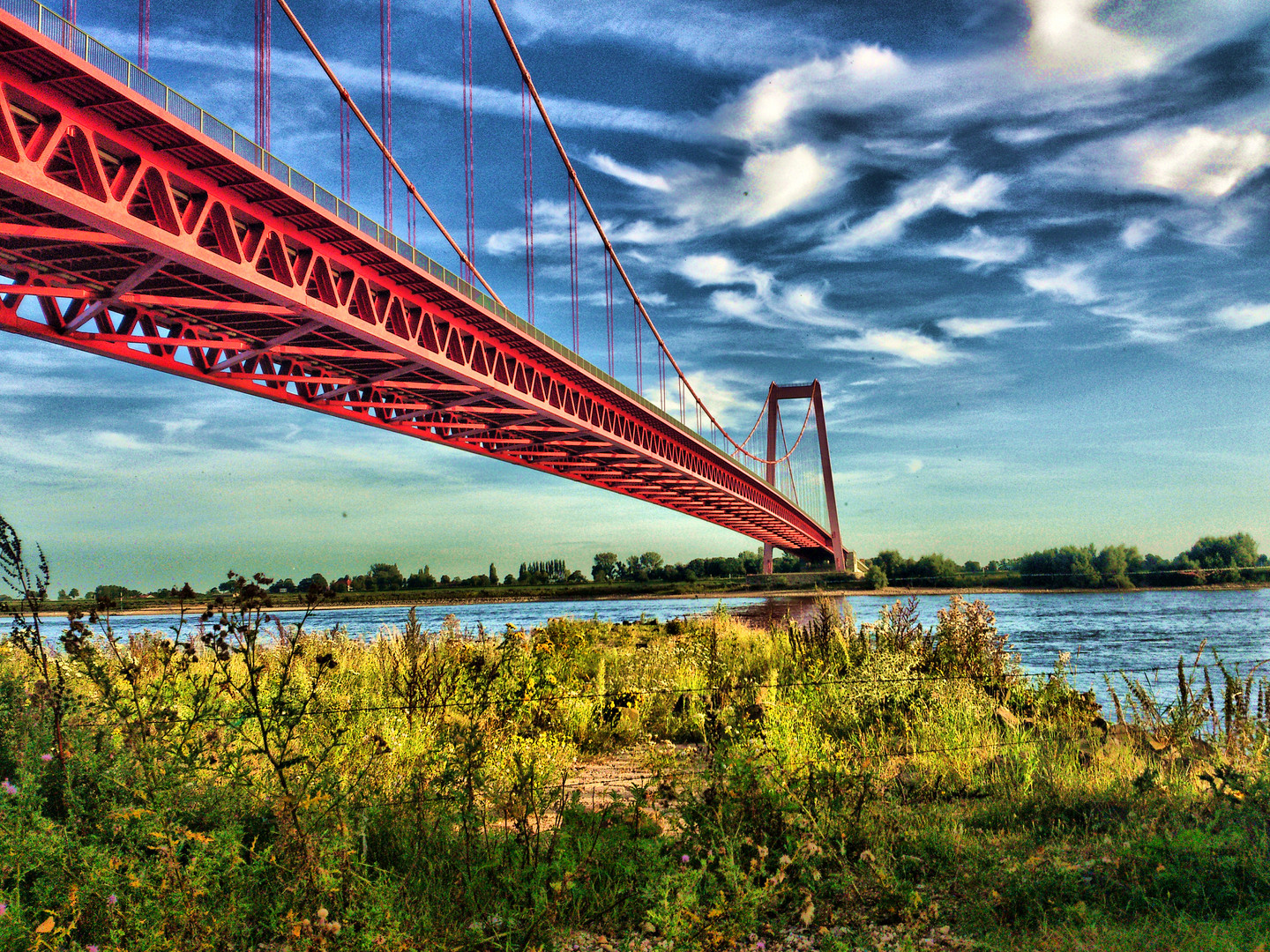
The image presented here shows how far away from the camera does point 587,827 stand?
178 inches

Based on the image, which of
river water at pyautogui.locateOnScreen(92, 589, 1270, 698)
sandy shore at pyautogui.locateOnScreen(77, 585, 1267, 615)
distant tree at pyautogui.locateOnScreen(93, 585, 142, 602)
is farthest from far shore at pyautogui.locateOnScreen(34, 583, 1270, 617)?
distant tree at pyautogui.locateOnScreen(93, 585, 142, 602)

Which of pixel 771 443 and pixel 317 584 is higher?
pixel 771 443

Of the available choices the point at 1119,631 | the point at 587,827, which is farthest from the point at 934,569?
the point at 587,827

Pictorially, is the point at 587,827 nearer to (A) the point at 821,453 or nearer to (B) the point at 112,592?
(B) the point at 112,592

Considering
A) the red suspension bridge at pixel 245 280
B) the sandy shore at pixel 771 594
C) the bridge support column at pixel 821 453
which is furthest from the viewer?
the bridge support column at pixel 821 453

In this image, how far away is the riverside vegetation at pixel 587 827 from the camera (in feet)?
10.6

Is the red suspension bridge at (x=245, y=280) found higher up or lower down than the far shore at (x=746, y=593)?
higher up

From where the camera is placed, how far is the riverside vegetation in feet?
10.6

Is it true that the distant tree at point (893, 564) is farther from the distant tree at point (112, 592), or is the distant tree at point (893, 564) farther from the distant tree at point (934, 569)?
the distant tree at point (112, 592)

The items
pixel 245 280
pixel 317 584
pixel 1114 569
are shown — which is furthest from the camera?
pixel 1114 569

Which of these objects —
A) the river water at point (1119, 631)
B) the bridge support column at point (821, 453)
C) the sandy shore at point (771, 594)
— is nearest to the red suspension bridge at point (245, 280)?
the river water at point (1119, 631)

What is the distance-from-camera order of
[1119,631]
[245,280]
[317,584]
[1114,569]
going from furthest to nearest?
[1114,569] → [1119,631] → [245,280] → [317,584]

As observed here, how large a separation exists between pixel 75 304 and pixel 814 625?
799 inches

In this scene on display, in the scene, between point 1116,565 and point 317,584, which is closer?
point 317,584
